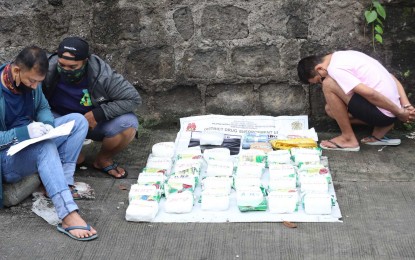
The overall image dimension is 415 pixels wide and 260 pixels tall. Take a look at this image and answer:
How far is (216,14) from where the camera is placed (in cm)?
543

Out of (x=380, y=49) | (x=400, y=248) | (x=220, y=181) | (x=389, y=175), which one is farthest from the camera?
(x=380, y=49)

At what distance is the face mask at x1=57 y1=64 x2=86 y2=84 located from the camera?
14.9ft

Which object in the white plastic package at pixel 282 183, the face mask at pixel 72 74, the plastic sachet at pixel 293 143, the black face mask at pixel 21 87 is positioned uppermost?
the black face mask at pixel 21 87

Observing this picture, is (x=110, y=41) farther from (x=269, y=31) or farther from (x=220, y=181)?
(x=220, y=181)

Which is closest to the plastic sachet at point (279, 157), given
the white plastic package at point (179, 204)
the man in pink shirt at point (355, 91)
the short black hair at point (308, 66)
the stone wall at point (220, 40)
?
the man in pink shirt at point (355, 91)

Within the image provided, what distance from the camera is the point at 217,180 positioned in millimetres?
4480

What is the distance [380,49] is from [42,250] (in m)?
2.97

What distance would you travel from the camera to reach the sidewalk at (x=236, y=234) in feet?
12.4

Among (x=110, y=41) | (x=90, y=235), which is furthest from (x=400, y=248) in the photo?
(x=110, y=41)

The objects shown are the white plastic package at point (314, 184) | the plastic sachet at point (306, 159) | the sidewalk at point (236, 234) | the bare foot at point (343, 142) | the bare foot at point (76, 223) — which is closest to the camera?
the sidewalk at point (236, 234)

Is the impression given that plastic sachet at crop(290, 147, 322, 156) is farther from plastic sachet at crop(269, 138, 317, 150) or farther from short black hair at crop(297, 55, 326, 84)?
short black hair at crop(297, 55, 326, 84)

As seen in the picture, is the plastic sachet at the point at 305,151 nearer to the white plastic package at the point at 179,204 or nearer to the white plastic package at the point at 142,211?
the white plastic package at the point at 179,204

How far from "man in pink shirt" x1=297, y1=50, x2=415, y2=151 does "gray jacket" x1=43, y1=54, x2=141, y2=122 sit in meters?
1.29

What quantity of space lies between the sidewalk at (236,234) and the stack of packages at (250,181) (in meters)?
0.15
